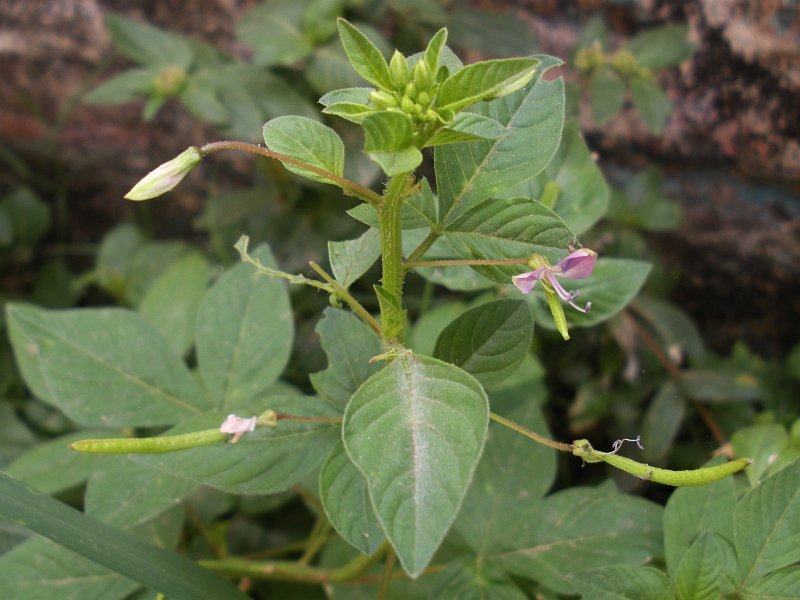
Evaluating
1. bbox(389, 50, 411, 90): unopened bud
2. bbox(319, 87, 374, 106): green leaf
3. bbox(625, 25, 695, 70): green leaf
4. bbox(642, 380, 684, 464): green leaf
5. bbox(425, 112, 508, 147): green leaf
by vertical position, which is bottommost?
bbox(642, 380, 684, 464): green leaf

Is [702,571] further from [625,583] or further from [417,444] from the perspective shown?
[417,444]

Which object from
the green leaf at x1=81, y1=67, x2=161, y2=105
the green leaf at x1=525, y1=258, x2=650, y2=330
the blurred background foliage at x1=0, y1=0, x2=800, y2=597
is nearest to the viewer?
the green leaf at x1=525, y1=258, x2=650, y2=330

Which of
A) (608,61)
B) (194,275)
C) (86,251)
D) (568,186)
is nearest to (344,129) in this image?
(194,275)

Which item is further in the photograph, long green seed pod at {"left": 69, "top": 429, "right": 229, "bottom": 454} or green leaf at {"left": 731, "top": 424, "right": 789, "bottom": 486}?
green leaf at {"left": 731, "top": 424, "right": 789, "bottom": 486}

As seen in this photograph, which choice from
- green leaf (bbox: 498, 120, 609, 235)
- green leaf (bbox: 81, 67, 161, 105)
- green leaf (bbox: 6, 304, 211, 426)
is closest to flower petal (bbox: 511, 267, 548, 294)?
green leaf (bbox: 498, 120, 609, 235)

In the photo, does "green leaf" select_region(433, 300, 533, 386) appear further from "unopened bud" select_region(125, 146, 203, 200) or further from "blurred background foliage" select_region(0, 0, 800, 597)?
"blurred background foliage" select_region(0, 0, 800, 597)

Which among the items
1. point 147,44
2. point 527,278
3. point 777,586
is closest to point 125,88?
point 147,44

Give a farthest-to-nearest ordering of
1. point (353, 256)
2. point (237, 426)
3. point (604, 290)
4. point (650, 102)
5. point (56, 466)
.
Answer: point (650, 102) → point (56, 466) → point (604, 290) → point (353, 256) → point (237, 426)
